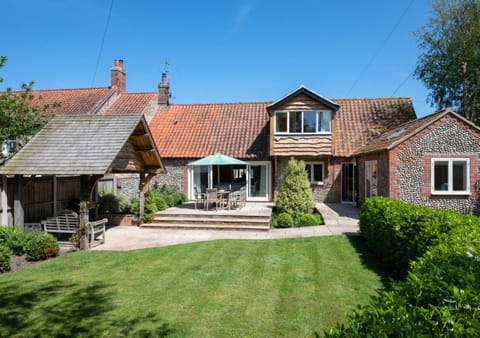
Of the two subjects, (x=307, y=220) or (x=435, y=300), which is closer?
(x=435, y=300)

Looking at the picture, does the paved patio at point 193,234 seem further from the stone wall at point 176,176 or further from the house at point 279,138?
the stone wall at point 176,176

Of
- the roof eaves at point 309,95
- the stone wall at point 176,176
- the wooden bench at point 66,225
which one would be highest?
the roof eaves at point 309,95

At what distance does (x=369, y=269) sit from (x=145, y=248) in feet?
22.5

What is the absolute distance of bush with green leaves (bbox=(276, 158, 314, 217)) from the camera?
15.1 metres

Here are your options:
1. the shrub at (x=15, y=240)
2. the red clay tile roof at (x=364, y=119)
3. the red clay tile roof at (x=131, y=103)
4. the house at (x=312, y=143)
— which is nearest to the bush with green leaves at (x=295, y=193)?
the house at (x=312, y=143)

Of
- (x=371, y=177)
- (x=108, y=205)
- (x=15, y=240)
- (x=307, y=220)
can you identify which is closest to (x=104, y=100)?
(x=108, y=205)

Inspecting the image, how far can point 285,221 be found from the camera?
14.4 meters

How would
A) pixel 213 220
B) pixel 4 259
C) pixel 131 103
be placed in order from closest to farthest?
pixel 4 259, pixel 213 220, pixel 131 103

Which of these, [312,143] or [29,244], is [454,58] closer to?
[312,143]

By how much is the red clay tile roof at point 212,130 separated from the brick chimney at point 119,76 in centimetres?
371

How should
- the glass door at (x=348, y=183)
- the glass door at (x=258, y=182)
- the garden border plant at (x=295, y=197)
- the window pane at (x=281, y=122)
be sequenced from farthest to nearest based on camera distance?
the glass door at (x=258, y=182) < the glass door at (x=348, y=183) < the window pane at (x=281, y=122) < the garden border plant at (x=295, y=197)

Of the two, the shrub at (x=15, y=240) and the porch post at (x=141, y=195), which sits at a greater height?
the porch post at (x=141, y=195)

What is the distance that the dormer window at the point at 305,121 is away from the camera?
19297 millimetres

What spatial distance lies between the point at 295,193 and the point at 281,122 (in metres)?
5.92
